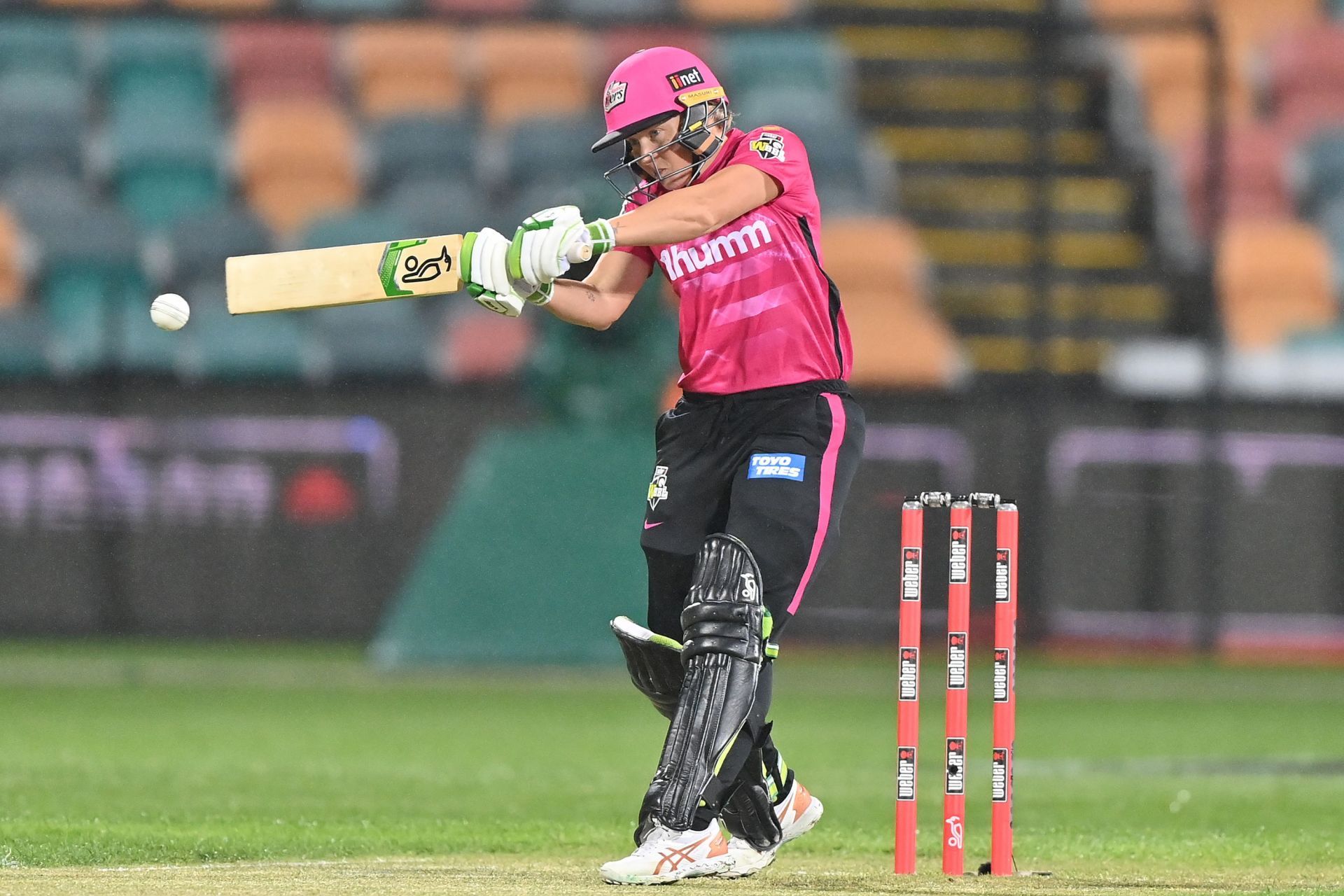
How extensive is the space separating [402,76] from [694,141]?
12.7m

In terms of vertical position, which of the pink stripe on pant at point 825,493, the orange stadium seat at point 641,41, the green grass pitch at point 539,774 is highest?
the orange stadium seat at point 641,41

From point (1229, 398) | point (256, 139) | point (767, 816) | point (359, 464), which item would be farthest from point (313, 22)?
point (767, 816)

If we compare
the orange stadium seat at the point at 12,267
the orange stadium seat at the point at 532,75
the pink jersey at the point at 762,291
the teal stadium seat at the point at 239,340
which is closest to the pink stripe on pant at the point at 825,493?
the pink jersey at the point at 762,291

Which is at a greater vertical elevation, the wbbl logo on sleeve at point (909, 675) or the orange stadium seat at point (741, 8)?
the orange stadium seat at point (741, 8)

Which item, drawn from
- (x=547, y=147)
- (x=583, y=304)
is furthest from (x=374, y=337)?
(x=583, y=304)

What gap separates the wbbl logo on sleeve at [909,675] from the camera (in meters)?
4.99

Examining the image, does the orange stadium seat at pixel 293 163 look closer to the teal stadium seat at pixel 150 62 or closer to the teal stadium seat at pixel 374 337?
the teal stadium seat at pixel 150 62

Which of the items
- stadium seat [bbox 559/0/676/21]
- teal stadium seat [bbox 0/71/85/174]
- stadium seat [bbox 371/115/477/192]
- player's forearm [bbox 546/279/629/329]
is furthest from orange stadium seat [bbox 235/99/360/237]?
player's forearm [bbox 546/279/629/329]

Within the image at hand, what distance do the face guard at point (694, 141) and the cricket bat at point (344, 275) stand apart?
463mm

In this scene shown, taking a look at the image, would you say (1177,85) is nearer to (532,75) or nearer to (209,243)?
(532,75)

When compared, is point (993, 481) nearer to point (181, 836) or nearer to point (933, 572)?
point (933, 572)

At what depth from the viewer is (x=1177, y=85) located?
58.8ft

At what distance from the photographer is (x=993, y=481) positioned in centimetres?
1312

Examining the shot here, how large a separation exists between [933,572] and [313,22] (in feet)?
15.6
